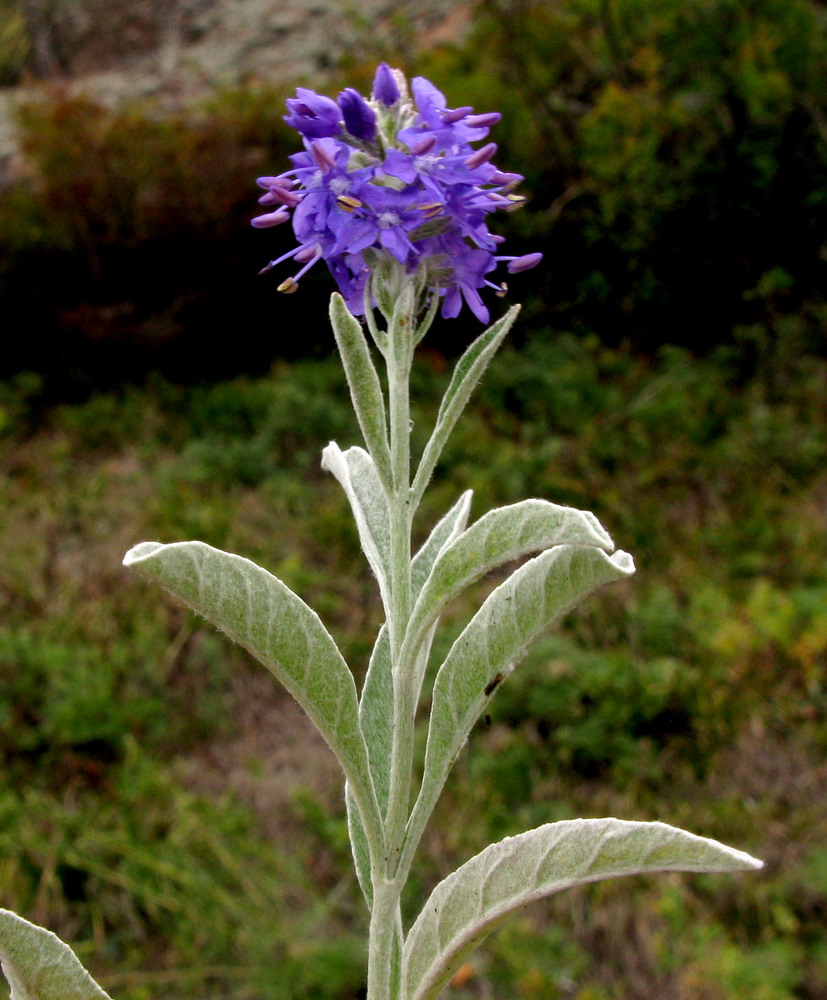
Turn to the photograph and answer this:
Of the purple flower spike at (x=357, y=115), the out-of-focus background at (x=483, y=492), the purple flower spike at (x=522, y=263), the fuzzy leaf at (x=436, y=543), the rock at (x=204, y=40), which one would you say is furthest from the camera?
the rock at (x=204, y=40)

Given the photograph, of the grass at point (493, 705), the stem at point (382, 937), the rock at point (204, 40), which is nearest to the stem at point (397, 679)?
the stem at point (382, 937)

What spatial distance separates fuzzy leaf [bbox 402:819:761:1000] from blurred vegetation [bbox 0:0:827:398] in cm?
475

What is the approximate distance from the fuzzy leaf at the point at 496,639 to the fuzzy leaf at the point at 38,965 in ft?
1.02

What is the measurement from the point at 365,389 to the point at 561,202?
16.3ft

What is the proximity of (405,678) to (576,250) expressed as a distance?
5116 millimetres

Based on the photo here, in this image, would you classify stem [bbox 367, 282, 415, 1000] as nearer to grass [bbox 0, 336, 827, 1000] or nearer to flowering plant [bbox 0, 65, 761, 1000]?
flowering plant [bbox 0, 65, 761, 1000]

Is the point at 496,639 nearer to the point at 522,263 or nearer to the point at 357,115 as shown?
the point at 522,263

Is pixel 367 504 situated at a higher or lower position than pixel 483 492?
higher

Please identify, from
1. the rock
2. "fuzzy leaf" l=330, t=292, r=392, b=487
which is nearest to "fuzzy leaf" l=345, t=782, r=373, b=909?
"fuzzy leaf" l=330, t=292, r=392, b=487

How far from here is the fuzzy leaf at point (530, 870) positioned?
2.34 ft

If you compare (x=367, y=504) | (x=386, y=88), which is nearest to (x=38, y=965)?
(x=367, y=504)

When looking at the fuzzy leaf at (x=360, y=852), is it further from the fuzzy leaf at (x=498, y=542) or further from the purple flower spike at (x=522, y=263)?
the purple flower spike at (x=522, y=263)

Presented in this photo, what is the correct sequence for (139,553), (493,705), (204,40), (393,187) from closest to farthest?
(139,553), (393,187), (493,705), (204,40)

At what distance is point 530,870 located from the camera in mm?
784
